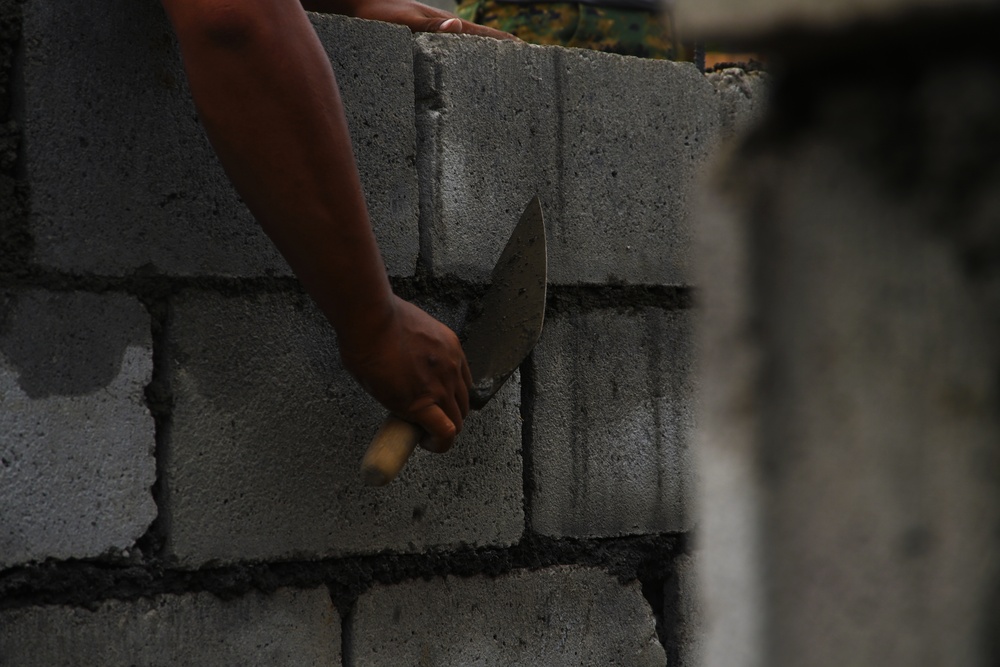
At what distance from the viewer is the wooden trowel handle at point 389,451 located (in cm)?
209

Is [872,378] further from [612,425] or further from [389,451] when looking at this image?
[612,425]

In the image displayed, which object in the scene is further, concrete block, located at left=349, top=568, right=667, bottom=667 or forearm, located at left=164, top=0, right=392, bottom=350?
concrete block, located at left=349, top=568, right=667, bottom=667

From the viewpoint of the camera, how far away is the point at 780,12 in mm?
706

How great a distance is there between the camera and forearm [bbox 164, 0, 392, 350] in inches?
71.7

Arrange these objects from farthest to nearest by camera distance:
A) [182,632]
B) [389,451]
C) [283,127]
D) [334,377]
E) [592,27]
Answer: [592,27], [334,377], [182,632], [389,451], [283,127]

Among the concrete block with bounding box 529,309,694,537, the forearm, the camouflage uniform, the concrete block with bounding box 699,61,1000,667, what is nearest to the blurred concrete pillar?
the concrete block with bounding box 699,61,1000,667

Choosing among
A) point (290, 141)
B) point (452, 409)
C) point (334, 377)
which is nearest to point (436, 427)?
point (452, 409)

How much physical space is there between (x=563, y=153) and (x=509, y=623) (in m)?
1.00

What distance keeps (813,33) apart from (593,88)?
212cm

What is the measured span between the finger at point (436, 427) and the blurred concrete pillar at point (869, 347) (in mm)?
1364

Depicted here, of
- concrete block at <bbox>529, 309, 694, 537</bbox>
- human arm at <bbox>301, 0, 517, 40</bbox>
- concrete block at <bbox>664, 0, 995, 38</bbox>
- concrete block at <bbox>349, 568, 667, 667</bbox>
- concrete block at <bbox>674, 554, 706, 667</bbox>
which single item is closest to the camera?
concrete block at <bbox>664, 0, 995, 38</bbox>

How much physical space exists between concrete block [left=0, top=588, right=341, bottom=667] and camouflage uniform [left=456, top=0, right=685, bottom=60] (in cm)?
178

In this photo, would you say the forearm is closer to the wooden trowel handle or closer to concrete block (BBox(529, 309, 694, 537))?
the wooden trowel handle

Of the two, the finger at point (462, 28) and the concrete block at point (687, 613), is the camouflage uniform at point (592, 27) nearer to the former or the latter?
the finger at point (462, 28)
